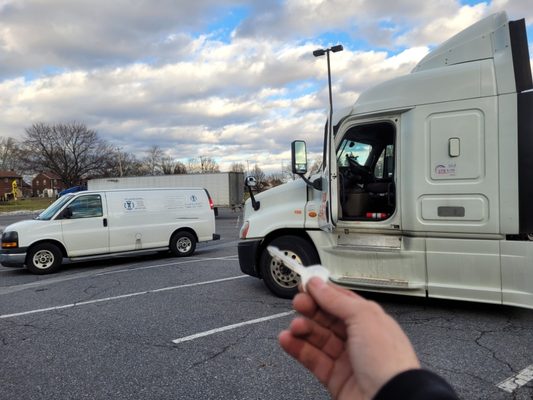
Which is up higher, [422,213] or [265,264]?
[422,213]

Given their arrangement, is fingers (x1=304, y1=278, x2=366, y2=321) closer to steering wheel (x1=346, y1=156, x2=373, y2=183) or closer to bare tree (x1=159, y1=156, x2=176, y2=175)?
steering wheel (x1=346, y1=156, x2=373, y2=183)

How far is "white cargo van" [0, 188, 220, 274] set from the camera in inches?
374

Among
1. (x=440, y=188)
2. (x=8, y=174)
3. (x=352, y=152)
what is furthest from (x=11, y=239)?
(x=8, y=174)

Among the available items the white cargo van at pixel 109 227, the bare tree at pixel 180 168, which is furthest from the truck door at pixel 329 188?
the bare tree at pixel 180 168

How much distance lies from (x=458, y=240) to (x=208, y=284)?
4194 mm

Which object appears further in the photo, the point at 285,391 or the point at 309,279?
the point at 285,391

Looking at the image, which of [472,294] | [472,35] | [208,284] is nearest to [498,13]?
[472,35]

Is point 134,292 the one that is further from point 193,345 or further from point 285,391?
point 285,391

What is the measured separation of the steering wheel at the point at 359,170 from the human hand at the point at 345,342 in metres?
5.03

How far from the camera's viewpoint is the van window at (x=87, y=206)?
396 inches

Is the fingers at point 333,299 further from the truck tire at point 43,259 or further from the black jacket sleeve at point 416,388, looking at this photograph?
the truck tire at point 43,259

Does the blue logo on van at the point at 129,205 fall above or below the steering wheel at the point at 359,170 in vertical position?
below

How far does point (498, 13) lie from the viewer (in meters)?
4.94

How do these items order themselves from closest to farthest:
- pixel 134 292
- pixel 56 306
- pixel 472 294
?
pixel 472 294 → pixel 56 306 → pixel 134 292
